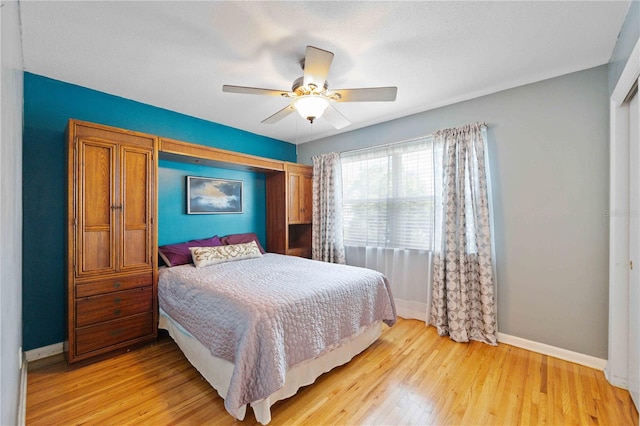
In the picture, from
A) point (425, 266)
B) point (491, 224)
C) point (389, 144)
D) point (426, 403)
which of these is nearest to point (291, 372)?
point (426, 403)

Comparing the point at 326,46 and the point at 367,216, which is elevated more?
the point at 326,46

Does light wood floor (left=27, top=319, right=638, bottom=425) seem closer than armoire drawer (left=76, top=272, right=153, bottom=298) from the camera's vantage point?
Yes

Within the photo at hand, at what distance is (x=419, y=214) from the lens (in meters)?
3.23

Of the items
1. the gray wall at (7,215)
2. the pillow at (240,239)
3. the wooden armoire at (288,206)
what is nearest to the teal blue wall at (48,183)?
the gray wall at (7,215)

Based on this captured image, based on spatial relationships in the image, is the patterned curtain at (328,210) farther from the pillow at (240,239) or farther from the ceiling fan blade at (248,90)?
the ceiling fan blade at (248,90)

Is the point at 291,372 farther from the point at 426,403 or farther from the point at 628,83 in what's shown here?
the point at 628,83

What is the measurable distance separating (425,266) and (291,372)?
2065 millimetres

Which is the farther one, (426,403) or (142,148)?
(142,148)

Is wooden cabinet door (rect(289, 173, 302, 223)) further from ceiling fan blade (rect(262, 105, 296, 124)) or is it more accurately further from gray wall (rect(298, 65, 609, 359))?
gray wall (rect(298, 65, 609, 359))

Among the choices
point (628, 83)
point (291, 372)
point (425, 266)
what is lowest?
point (291, 372)

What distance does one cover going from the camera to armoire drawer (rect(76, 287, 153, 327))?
2.25 meters

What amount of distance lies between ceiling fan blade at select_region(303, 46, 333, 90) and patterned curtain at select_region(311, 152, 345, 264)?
6.65 feet

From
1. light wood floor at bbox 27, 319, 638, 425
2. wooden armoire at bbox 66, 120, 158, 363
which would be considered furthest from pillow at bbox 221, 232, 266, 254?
light wood floor at bbox 27, 319, 638, 425

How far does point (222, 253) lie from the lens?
→ 3.10 m
